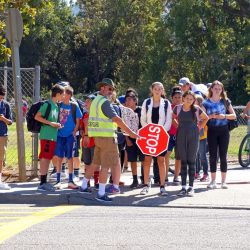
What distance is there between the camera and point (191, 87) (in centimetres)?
1452

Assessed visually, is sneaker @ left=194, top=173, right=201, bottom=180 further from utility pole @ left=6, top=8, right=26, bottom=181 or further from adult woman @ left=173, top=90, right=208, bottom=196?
utility pole @ left=6, top=8, right=26, bottom=181

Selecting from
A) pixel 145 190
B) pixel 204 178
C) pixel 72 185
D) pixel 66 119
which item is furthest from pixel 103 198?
pixel 204 178

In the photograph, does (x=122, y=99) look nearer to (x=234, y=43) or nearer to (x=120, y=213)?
(x=120, y=213)

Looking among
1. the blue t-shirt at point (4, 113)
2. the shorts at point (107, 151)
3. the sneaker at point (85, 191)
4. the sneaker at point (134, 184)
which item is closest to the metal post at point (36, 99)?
the blue t-shirt at point (4, 113)

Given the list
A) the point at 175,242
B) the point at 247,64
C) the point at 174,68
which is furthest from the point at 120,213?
the point at 174,68

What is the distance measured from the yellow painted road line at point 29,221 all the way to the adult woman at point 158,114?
167 centimetres

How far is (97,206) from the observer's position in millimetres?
11539

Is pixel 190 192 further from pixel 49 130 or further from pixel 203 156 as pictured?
pixel 49 130

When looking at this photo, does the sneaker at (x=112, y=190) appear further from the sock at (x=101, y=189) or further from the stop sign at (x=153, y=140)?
the stop sign at (x=153, y=140)

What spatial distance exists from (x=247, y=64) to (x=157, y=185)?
42.2 metres

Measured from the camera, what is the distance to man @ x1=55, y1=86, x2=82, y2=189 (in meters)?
13.1

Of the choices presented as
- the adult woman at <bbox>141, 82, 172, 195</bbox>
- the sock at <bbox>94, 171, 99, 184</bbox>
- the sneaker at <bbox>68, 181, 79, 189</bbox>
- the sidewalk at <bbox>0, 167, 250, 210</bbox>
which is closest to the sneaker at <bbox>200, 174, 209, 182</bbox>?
the sidewalk at <bbox>0, 167, 250, 210</bbox>

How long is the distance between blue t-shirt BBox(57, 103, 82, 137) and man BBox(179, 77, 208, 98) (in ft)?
6.93

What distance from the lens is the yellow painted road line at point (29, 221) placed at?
909 cm
